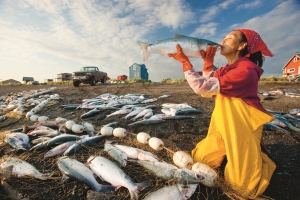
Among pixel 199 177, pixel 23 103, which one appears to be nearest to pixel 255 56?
pixel 199 177

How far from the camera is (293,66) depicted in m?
35.9

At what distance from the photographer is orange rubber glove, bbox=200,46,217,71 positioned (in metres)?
2.48

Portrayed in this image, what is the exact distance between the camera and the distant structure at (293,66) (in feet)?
113

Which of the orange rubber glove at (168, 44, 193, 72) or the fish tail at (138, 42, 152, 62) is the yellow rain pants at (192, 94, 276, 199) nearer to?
the orange rubber glove at (168, 44, 193, 72)

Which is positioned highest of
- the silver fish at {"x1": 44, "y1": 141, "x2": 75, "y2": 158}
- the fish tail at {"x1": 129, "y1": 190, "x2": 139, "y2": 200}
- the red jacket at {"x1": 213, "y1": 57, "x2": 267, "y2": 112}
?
the red jacket at {"x1": 213, "y1": 57, "x2": 267, "y2": 112}

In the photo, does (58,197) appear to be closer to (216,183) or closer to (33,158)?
(33,158)

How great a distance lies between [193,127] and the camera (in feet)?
14.1

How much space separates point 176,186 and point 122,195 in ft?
2.03

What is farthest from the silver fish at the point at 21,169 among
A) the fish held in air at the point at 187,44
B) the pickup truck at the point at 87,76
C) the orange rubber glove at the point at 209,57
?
the pickup truck at the point at 87,76

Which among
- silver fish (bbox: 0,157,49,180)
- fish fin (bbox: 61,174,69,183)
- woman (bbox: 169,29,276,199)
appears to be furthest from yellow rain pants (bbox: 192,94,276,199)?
silver fish (bbox: 0,157,49,180)

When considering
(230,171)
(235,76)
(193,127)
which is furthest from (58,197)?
(193,127)

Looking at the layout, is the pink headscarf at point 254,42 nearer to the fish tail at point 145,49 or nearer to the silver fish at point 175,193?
the fish tail at point 145,49

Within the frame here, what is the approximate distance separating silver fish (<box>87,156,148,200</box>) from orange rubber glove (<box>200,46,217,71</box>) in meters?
1.88

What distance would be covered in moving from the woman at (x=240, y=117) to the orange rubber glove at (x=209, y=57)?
0.62ft
